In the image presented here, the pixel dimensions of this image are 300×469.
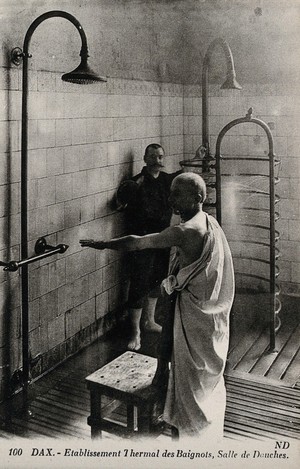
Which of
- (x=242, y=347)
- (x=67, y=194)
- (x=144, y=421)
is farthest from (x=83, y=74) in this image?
(x=242, y=347)

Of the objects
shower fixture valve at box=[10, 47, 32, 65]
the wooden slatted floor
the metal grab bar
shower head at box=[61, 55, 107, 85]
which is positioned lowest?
the wooden slatted floor

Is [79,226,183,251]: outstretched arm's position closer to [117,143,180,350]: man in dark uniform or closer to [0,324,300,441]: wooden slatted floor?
[0,324,300,441]: wooden slatted floor

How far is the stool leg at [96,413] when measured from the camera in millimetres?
2797

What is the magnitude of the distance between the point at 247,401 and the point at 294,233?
7.35 ft

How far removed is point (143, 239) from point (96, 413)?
0.94 m

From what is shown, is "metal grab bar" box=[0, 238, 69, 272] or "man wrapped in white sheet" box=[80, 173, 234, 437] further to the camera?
"metal grab bar" box=[0, 238, 69, 272]

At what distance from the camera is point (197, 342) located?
278cm

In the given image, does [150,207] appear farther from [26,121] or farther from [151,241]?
[151,241]

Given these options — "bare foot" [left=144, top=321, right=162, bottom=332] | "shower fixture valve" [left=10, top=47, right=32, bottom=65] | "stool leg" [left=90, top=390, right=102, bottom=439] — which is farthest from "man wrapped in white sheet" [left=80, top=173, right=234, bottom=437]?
"bare foot" [left=144, top=321, right=162, bottom=332]

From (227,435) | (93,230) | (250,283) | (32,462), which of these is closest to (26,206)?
(93,230)

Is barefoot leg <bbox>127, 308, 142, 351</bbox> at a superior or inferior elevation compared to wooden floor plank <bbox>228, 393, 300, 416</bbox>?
superior

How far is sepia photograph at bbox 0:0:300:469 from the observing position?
9.10 ft

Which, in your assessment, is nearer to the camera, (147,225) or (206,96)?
(147,225)

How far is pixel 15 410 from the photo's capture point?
3.41 metres
